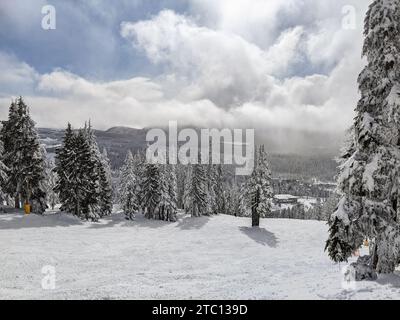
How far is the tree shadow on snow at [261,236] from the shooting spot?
150 feet

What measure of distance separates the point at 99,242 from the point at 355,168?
28079 millimetres

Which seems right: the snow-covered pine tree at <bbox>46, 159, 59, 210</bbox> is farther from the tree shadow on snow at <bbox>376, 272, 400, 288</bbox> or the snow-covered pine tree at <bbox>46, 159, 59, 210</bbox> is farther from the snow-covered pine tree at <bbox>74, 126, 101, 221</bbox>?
the tree shadow on snow at <bbox>376, 272, 400, 288</bbox>

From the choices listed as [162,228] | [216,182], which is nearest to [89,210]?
[162,228]

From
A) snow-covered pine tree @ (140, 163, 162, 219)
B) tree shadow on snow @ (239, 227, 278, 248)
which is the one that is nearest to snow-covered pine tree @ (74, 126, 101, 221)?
snow-covered pine tree @ (140, 163, 162, 219)

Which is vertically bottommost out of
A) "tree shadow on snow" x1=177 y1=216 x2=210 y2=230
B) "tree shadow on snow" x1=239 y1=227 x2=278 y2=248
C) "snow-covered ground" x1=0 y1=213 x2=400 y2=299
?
"tree shadow on snow" x1=239 y1=227 x2=278 y2=248

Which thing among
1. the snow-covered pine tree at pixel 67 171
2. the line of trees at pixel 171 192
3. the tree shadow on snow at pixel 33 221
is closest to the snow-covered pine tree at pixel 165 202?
the line of trees at pixel 171 192

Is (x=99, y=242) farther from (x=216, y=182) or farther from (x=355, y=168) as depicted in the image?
(x=216, y=182)

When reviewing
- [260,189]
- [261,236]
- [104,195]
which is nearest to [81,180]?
[104,195]

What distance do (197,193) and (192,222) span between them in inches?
286

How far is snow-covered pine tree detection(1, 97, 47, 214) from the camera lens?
152 ft

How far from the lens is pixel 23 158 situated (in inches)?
1838

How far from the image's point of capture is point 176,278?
22.2 m

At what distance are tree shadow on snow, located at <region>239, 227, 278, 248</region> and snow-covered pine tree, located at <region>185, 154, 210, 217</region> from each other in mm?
11606

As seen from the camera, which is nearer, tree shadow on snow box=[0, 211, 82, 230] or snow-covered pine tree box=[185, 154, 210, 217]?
tree shadow on snow box=[0, 211, 82, 230]
